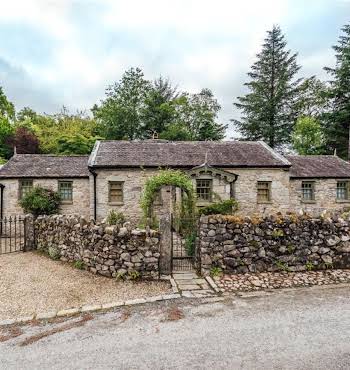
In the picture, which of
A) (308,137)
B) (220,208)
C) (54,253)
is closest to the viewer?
(54,253)

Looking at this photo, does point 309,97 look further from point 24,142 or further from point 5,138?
point 5,138

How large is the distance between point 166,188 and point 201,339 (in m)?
12.6

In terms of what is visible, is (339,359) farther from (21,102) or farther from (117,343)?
(21,102)

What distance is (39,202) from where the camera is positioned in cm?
1656

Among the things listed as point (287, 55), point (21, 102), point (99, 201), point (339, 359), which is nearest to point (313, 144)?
point (287, 55)

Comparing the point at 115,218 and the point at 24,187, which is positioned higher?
the point at 24,187

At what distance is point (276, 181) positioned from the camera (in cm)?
1833

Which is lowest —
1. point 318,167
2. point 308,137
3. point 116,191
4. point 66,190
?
point 116,191

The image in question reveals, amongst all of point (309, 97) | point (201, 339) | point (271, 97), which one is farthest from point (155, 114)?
point (201, 339)

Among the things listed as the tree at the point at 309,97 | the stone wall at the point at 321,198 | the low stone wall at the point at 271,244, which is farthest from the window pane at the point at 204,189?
the tree at the point at 309,97

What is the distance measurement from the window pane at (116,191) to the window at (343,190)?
15.2 m

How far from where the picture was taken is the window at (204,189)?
58.2 ft

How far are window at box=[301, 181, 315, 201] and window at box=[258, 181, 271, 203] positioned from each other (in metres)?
2.74

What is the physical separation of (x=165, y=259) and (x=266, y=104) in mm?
33450
